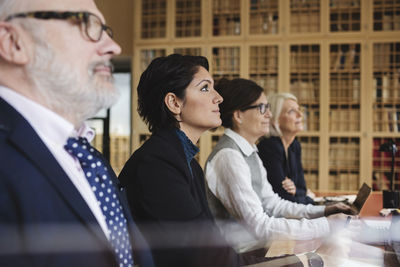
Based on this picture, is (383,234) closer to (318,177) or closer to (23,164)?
(23,164)

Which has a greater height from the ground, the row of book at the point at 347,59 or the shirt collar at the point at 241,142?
the row of book at the point at 347,59

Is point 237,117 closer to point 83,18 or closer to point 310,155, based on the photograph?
point 83,18

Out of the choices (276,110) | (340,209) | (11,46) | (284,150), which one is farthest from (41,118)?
(276,110)

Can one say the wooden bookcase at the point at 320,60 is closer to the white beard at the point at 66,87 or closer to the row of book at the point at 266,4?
the row of book at the point at 266,4

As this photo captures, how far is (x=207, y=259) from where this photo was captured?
1177 mm

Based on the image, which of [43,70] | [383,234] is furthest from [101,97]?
[383,234]

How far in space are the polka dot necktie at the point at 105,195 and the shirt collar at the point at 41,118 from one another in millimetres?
28

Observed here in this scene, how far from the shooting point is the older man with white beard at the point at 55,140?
720mm

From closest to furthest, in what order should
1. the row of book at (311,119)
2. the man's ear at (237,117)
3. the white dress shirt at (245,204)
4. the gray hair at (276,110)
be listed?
the white dress shirt at (245,204) → the man's ear at (237,117) → the gray hair at (276,110) → the row of book at (311,119)

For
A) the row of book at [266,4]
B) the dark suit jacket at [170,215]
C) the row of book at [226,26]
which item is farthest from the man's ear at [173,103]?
the row of book at [266,4]

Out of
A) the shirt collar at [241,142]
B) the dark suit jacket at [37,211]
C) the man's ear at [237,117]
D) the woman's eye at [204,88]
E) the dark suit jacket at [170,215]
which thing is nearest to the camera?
the dark suit jacket at [37,211]

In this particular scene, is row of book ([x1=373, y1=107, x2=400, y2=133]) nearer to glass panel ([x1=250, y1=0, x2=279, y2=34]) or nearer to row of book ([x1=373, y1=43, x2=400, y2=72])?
row of book ([x1=373, y1=43, x2=400, y2=72])

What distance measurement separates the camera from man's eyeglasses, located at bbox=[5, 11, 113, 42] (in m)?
0.81

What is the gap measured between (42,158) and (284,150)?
7.21 feet
